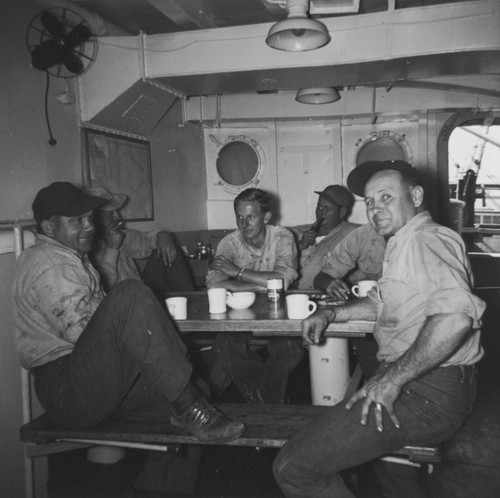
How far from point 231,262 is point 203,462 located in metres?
1.57

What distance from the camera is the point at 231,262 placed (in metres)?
4.11

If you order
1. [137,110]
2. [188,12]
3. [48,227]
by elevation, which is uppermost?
[188,12]

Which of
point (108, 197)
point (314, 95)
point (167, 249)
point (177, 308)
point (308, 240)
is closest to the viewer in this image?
point (177, 308)

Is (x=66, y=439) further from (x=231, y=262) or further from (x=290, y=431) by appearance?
(x=231, y=262)

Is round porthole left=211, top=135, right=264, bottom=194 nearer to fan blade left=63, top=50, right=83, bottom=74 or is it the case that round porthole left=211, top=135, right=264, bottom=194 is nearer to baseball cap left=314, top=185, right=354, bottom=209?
baseball cap left=314, top=185, right=354, bottom=209

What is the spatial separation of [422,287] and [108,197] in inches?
123

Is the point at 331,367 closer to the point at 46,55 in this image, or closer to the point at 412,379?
the point at 412,379

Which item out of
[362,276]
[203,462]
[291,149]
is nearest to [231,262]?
[362,276]

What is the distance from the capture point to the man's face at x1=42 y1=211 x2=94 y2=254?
2.84m

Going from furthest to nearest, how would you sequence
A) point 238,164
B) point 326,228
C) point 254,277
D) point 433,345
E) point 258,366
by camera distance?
point 238,164 < point 326,228 < point 258,366 < point 254,277 < point 433,345

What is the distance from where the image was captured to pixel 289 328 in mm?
2586

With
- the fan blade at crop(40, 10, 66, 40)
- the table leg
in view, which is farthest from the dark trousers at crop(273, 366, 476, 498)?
the fan blade at crop(40, 10, 66, 40)

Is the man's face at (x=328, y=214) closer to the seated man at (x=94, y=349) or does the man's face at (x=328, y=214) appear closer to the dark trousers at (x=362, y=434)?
the seated man at (x=94, y=349)

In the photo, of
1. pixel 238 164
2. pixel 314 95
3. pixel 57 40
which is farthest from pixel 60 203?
pixel 238 164
